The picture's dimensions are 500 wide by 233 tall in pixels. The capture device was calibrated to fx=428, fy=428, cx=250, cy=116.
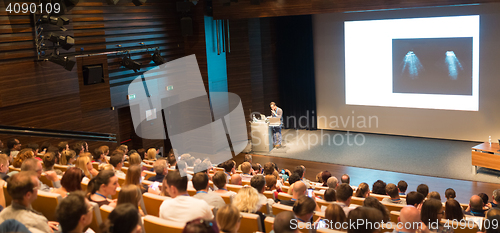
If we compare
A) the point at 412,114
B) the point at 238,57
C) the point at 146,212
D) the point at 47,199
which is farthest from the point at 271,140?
the point at 47,199

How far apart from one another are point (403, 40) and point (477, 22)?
165 centimetres

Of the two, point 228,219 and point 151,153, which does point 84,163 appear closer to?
point 151,153

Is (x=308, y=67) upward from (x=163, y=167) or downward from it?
upward

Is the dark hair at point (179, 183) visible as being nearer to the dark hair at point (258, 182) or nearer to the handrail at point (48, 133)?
the dark hair at point (258, 182)

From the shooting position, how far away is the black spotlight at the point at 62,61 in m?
7.44

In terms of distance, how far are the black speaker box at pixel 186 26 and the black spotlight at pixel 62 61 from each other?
3.14 m

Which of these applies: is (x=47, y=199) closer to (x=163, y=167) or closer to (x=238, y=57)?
(x=163, y=167)

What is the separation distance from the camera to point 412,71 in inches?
417

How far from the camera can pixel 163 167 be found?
486 centimetres

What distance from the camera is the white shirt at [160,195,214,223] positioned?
309 centimetres

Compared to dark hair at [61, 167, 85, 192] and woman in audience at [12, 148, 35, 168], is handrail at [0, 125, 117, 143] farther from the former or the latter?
dark hair at [61, 167, 85, 192]

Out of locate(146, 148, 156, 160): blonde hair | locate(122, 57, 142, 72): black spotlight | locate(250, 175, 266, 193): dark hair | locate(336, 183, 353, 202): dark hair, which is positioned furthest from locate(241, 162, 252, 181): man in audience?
locate(122, 57, 142, 72): black spotlight

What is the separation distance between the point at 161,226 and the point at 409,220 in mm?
1782

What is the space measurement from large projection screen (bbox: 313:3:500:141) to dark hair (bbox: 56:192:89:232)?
375 inches
